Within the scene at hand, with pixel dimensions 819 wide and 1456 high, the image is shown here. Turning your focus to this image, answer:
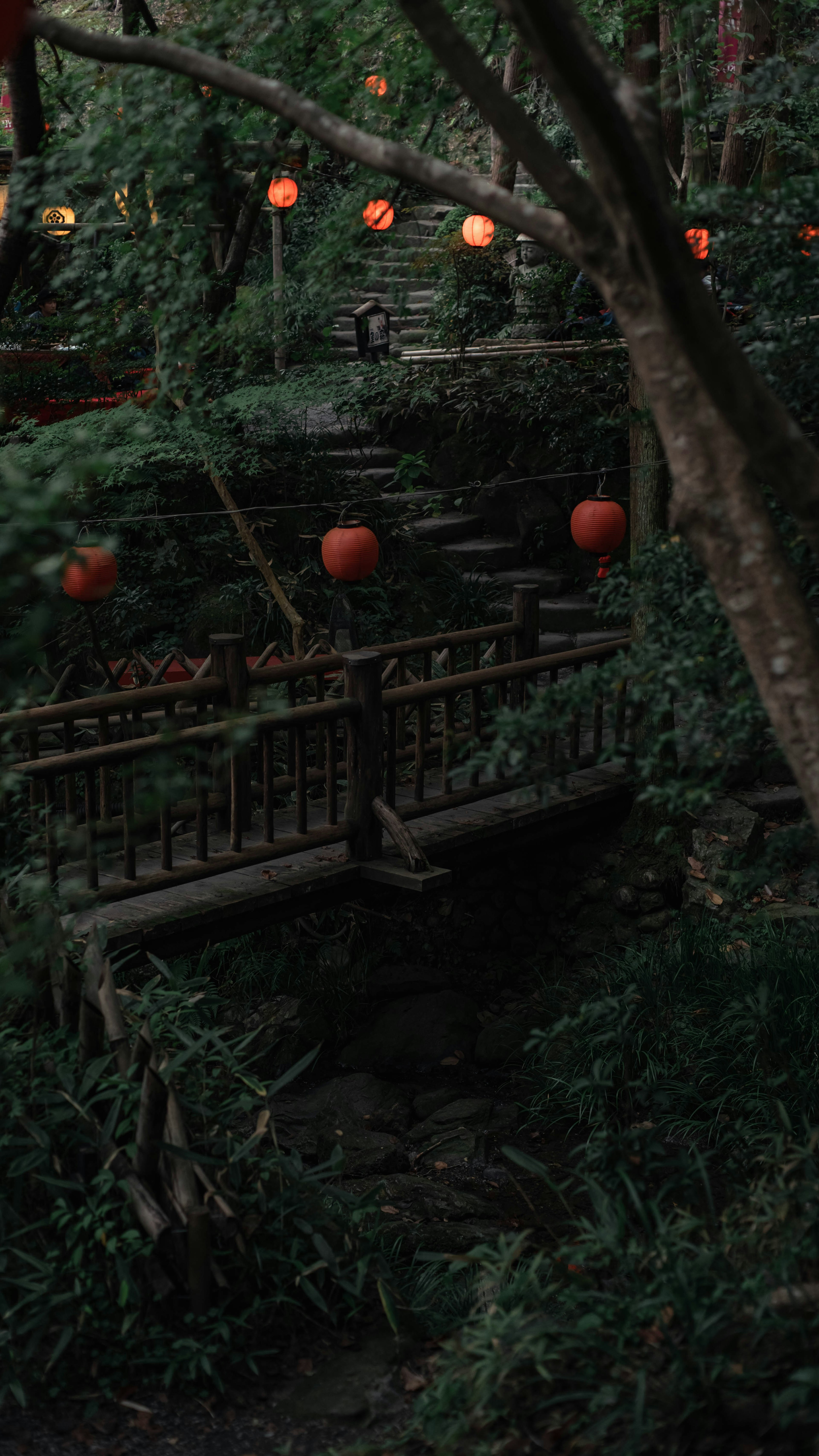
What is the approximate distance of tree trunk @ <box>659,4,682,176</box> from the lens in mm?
7527

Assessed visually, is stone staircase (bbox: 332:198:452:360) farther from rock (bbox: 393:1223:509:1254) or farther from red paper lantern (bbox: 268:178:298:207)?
rock (bbox: 393:1223:509:1254)

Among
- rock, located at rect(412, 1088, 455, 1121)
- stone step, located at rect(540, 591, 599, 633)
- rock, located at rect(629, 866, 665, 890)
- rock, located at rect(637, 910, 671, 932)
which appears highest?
stone step, located at rect(540, 591, 599, 633)

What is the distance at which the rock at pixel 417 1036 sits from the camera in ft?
25.0

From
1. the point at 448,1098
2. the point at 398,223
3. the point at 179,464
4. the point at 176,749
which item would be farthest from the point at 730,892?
the point at 398,223

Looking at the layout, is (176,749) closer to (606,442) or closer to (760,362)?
(760,362)

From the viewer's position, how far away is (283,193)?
11203 mm

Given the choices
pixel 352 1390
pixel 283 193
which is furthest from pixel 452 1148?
pixel 283 193

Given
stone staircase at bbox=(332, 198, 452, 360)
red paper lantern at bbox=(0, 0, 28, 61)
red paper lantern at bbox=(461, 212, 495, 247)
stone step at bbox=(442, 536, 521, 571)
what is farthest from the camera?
stone staircase at bbox=(332, 198, 452, 360)

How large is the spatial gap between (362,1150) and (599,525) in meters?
4.60

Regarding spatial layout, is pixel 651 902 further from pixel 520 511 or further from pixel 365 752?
pixel 520 511

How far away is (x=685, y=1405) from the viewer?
3.05 meters

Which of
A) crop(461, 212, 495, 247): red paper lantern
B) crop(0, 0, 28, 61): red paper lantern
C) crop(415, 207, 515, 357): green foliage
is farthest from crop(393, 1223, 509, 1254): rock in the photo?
crop(461, 212, 495, 247): red paper lantern

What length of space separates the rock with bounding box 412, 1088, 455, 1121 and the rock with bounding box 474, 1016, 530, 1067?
398 millimetres

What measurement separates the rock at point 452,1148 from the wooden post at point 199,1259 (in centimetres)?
261
